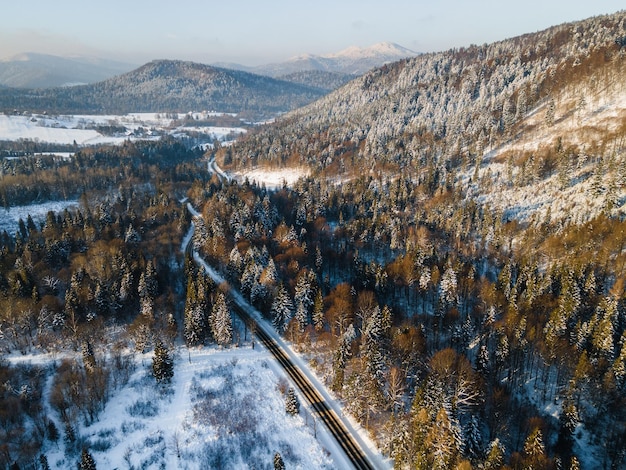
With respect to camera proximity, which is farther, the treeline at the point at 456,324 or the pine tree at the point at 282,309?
the pine tree at the point at 282,309

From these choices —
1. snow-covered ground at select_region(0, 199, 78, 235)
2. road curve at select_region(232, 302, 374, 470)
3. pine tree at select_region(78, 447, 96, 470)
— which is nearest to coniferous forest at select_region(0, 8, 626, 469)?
pine tree at select_region(78, 447, 96, 470)

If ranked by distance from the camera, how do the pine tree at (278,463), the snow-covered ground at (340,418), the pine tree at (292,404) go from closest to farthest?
the pine tree at (278,463)
the snow-covered ground at (340,418)
the pine tree at (292,404)

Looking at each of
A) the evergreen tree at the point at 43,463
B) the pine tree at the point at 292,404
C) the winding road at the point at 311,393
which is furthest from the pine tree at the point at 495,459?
the evergreen tree at the point at 43,463

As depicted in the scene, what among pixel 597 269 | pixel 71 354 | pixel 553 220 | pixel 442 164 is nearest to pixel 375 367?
pixel 71 354

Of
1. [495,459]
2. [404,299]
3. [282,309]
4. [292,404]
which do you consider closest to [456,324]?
[404,299]

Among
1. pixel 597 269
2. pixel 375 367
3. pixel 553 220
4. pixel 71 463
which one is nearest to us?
pixel 71 463

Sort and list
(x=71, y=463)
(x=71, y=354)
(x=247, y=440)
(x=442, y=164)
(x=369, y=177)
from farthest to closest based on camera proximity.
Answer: (x=369, y=177), (x=442, y=164), (x=71, y=354), (x=247, y=440), (x=71, y=463)

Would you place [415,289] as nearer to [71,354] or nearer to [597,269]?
[597,269]

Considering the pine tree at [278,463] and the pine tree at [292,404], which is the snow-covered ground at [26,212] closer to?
the pine tree at [292,404]
